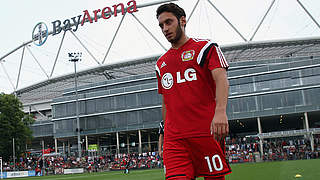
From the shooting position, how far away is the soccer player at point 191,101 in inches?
135

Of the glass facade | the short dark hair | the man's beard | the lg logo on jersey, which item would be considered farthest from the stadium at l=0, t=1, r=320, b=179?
the short dark hair

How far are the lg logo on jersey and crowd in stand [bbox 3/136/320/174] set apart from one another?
105 feet

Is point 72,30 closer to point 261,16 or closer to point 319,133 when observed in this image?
point 261,16

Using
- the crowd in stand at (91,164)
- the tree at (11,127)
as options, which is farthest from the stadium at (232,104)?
the tree at (11,127)

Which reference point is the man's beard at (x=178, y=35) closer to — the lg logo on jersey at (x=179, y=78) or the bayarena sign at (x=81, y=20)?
the lg logo on jersey at (x=179, y=78)

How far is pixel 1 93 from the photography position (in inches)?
2115

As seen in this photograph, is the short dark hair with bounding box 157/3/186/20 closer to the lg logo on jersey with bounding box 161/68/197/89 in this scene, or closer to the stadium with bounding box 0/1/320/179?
the lg logo on jersey with bounding box 161/68/197/89

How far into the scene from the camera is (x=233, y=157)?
37.8 m

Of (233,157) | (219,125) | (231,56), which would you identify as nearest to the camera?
(219,125)

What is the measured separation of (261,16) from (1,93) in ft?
140

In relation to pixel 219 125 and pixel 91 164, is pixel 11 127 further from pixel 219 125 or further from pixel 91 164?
pixel 219 125

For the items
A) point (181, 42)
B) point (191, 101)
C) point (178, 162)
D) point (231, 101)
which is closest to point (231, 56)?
point (231, 101)

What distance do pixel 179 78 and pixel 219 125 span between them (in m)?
0.71

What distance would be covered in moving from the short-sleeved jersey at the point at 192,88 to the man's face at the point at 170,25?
17 centimetres
